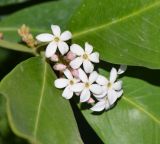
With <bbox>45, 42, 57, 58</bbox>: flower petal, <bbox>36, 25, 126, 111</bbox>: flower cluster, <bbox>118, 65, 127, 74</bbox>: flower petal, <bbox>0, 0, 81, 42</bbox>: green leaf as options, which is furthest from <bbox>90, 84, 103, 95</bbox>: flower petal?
<bbox>0, 0, 81, 42</bbox>: green leaf

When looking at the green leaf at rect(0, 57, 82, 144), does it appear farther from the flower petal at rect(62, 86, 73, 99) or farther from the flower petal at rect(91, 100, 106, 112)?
the flower petal at rect(91, 100, 106, 112)

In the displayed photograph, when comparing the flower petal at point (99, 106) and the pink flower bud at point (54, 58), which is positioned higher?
the pink flower bud at point (54, 58)

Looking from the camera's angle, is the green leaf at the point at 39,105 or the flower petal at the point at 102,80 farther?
the flower petal at the point at 102,80

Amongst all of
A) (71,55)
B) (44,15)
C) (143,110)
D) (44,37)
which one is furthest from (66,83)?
(44,15)

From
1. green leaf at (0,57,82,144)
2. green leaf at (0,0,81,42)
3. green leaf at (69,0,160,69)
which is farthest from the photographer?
green leaf at (0,0,81,42)

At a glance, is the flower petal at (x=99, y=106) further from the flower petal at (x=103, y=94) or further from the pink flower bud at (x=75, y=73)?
the pink flower bud at (x=75, y=73)

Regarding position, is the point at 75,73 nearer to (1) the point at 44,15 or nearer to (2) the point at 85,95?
(2) the point at 85,95

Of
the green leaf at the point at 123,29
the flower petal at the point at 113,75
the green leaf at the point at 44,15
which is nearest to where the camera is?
the green leaf at the point at 123,29

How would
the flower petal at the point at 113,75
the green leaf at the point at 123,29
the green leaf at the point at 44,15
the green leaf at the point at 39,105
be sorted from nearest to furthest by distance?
the green leaf at the point at 39,105 < the green leaf at the point at 123,29 < the flower petal at the point at 113,75 < the green leaf at the point at 44,15

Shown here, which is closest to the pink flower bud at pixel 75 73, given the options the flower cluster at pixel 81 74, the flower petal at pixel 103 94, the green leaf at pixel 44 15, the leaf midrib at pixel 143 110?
the flower cluster at pixel 81 74
